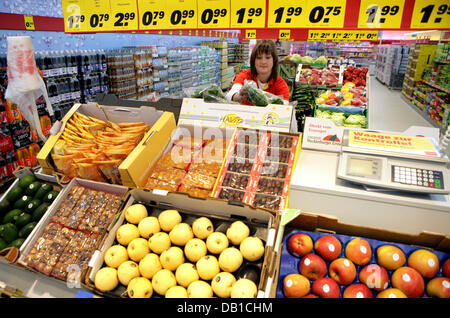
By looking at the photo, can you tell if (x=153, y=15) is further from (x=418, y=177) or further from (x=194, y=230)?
(x=418, y=177)

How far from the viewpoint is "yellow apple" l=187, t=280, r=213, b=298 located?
1.18 metres

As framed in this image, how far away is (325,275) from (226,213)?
1.93 feet

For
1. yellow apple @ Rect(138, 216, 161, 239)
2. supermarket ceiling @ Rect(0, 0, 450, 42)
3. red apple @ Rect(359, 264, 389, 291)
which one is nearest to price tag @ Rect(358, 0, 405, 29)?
supermarket ceiling @ Rect(0, 0, 450, 42)

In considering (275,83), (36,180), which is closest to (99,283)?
(36,180)

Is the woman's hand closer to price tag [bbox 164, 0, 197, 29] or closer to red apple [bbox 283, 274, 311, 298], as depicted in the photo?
price tag [bbox 164, 0, 197, 29]

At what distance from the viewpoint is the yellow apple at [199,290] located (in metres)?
1.18

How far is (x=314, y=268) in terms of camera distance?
1211 millimetres

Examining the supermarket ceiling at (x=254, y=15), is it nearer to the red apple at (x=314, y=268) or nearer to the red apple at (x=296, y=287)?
the red apple at (x=314, y=268)

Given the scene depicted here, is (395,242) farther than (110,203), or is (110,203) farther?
(110,203)

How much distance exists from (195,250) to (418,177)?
1.25m

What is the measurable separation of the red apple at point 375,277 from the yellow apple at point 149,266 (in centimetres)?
94

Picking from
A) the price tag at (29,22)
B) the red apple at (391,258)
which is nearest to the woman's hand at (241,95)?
the red apple at (391,258)

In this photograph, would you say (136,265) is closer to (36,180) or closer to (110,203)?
(110,203)

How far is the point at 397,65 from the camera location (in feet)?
47.1
